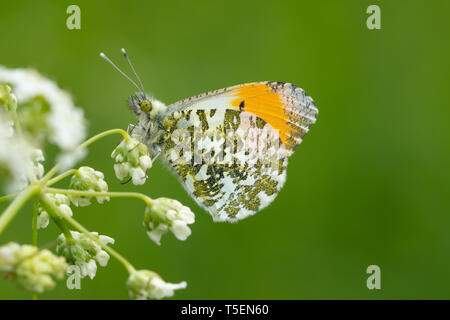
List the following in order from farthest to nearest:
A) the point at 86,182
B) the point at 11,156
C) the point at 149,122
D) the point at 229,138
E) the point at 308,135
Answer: the point at 308,135 < the point at 229,138 < the point at 149,122 < the point at 86,182 < the point at 11,156

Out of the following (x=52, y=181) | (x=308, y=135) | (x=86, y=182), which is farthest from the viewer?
(x=308, y=135)

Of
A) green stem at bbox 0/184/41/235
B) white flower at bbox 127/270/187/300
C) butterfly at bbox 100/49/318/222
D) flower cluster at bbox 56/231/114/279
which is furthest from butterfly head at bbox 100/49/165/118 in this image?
green stem at bbox 0/184/41/235

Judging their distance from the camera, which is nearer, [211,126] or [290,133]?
[211,126]

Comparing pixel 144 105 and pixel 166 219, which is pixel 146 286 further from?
pixel 144 105

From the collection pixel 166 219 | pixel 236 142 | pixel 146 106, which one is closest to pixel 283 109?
pixel 236 142

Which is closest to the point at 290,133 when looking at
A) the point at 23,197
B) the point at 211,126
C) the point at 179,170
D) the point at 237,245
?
the point at 211,126

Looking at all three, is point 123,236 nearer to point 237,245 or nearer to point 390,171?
point 237,245
